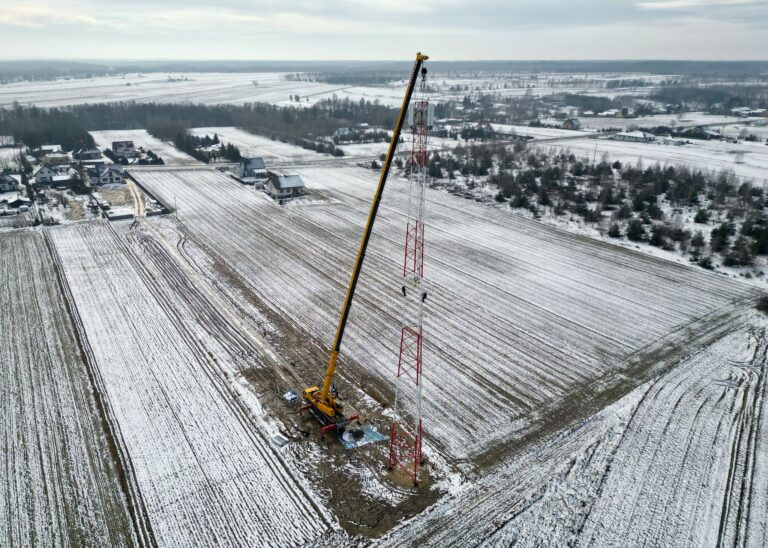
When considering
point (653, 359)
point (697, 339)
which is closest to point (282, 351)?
point (653, 359)

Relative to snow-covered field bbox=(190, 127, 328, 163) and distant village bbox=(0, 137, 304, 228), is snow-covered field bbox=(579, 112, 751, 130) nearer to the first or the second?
snow-covered field bbox=(190, 127, 328, 163)

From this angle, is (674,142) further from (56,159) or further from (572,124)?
(56,159)

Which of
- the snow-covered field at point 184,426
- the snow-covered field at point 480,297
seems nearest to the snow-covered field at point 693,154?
the snow-covered field at point 480,297

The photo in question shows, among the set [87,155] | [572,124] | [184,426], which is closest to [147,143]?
[87,155]

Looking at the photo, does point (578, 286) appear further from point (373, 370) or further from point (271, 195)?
point (271, 195)

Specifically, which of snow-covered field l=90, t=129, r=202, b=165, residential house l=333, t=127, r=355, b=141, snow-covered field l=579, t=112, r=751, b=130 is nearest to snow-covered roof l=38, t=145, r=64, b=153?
snow-covered field l=90, t=129, r=202, b=165

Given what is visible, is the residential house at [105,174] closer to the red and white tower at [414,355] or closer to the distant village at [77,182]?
the distant village at [77,182]

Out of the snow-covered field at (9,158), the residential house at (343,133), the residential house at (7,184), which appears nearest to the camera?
the residential house at (7,184)
